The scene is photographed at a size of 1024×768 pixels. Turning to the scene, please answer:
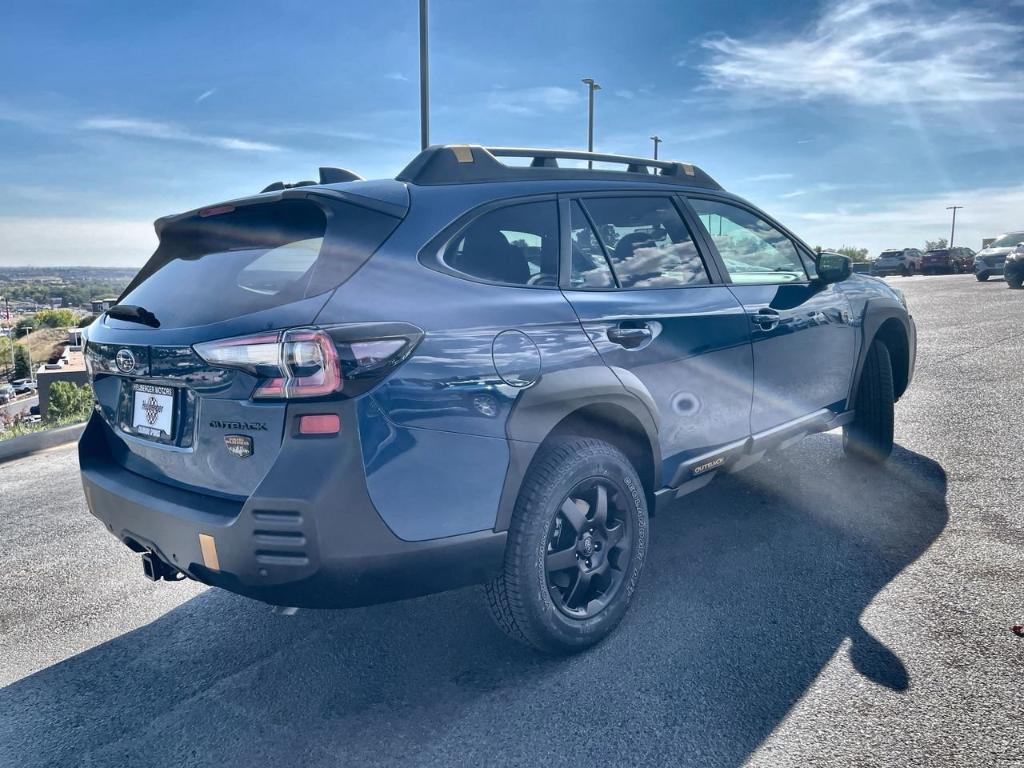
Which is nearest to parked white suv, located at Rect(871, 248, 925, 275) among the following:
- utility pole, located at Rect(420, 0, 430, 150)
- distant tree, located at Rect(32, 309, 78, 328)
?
utility pole, located at Rect(420, 0, 430, 150)

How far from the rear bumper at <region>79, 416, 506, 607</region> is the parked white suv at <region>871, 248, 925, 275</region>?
145ft

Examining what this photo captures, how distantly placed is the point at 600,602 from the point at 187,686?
1.51m

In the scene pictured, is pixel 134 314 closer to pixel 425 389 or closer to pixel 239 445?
pixel 239 445

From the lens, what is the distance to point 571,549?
2.66m

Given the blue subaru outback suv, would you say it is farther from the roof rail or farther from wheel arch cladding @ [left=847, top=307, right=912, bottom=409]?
wheel arch cladding @ [left=847, top=307, right=912, bottom=409]

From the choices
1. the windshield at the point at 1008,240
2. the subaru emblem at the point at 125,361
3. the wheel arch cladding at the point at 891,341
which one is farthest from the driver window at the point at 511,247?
the windshield at the point at 1008,240

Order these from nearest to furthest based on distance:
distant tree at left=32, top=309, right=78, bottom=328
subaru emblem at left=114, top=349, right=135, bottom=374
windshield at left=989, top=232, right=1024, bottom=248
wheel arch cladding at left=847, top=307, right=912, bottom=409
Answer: subaru emblem at left=114, top=349, right=135, bottom=374
wheel arch cladding at left=847, top=307, right=912, bottom=409
windshield at left=989, top=232, right=1024, bottom=248
distant tree at left=32, top=309, right=78, bottom=328

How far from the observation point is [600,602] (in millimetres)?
2789

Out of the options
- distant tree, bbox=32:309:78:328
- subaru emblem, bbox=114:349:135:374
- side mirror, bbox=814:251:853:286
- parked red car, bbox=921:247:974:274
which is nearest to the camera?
subaru emblem, bbox=114:349:135:374

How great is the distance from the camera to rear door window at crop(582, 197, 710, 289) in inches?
120

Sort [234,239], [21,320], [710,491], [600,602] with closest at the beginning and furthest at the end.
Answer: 1. [234,239]
2. [600,602]
3. [710,491]
4. [21,320]

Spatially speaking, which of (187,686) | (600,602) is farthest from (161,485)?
(600,602)

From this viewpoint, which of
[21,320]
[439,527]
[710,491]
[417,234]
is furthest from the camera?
[21,320]

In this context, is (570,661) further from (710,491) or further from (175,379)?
(710,491)
